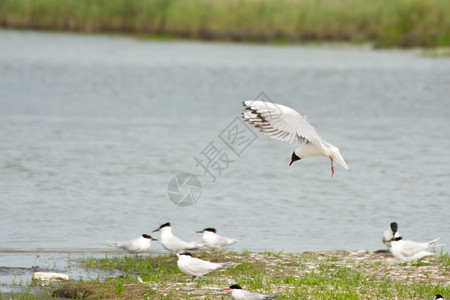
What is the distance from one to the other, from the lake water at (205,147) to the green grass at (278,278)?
1.16 m

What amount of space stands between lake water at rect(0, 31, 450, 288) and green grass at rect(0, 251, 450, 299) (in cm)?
116

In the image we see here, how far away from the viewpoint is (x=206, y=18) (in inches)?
1686

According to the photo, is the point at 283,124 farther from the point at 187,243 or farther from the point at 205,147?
the point at 205,147

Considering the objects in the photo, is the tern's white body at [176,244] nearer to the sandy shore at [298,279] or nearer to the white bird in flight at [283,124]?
the sandy shore at [298,279]

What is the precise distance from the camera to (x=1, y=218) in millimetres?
12117

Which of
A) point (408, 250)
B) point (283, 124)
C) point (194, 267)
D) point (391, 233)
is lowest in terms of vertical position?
point (194, 267)

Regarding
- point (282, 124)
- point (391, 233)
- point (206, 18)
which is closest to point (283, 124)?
point (282, 124)

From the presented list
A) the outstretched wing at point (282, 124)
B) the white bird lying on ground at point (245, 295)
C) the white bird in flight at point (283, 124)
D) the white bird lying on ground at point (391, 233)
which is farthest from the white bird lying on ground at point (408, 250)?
the white bird lying on ground at point (245, 295)

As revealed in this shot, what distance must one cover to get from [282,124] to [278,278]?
169cm

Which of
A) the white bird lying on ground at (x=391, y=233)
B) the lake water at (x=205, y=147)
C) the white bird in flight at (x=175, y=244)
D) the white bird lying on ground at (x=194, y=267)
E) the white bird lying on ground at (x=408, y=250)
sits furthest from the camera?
the lake water at (x=205, y=147)

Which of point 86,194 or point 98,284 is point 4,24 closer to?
point 86,194

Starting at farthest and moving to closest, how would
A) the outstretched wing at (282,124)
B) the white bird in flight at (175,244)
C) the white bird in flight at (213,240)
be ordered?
the white bird in flight at (213,240)
the white bird in flight at (175,244)
the outstretched wing at (282,124)

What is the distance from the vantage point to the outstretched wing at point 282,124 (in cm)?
863

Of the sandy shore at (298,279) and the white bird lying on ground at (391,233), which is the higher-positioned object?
the white bird lying on ground at (391,233)
